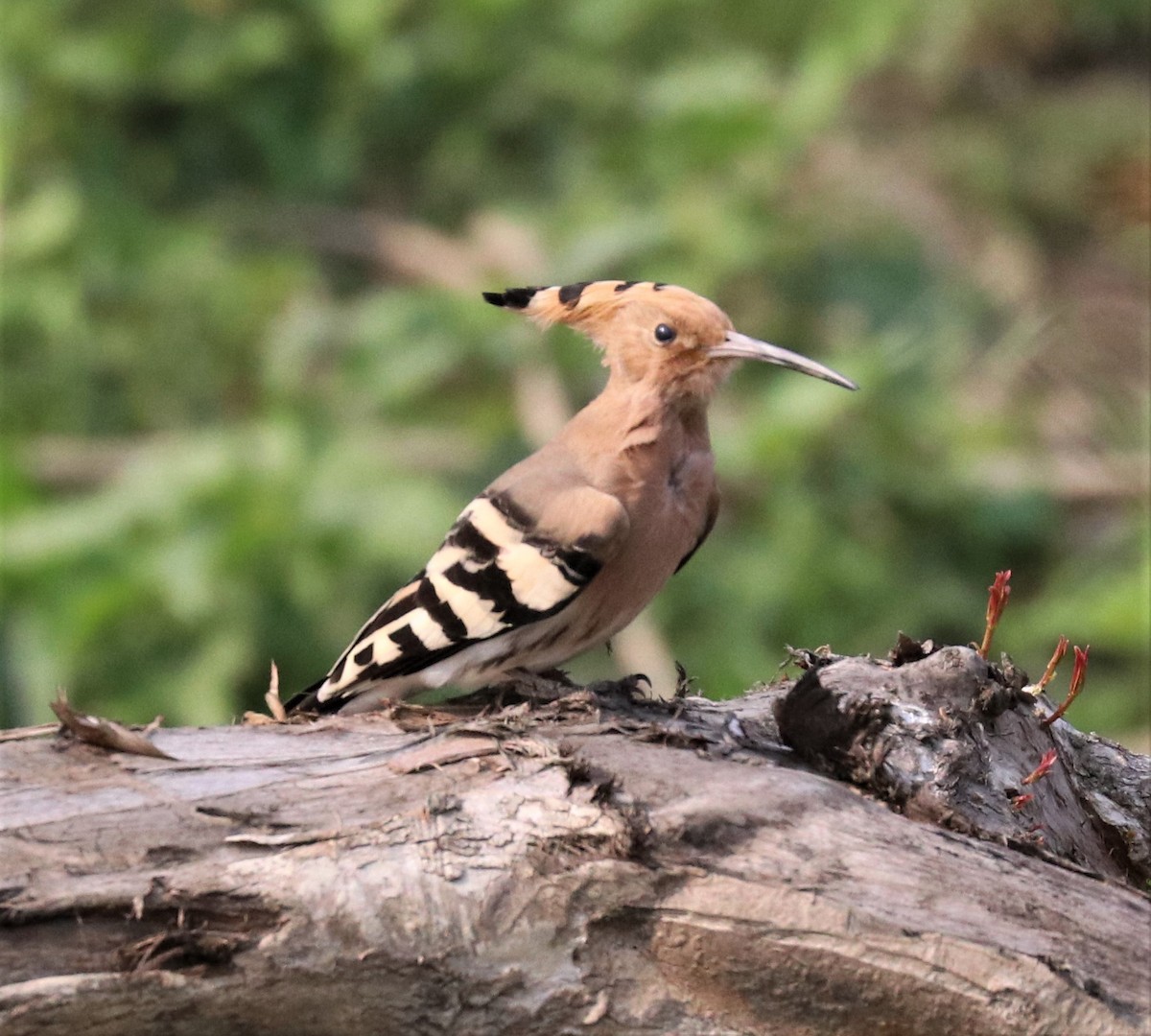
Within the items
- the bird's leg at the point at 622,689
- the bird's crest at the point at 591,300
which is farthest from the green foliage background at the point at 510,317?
the bird's leg at the point at 622,689

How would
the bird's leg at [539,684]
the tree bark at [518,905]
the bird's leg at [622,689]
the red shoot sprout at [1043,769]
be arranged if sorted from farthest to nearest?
the bird's leg at [539,684]
the bird's leg at [622,689]
the red shoot sprout at [1043,769]
the tree bark at [518,905]

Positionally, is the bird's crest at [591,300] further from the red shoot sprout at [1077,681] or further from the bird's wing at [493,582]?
the red shoot sprout at [1077,681]

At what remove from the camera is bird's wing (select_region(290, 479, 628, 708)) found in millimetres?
2059

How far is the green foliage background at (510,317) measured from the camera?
13.7ft

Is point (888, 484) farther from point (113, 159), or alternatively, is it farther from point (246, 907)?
point (246, 907)

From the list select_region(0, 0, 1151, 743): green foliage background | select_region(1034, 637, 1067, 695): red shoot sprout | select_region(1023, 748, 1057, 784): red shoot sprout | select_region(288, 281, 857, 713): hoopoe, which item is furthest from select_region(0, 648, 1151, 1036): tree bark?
select_region(0, 0, 1151, 743): green foliage background

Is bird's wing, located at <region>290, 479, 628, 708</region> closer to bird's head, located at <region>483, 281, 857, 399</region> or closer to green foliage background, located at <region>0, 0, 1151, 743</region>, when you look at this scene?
bird's head, located at <region>483, 281, 857, 399</region>

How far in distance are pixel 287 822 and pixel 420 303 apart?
3.23m

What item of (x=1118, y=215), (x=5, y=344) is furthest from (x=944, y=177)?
(x=5, y=344)

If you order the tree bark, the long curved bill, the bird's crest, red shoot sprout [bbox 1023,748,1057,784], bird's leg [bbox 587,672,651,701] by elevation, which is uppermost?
the bird's crest

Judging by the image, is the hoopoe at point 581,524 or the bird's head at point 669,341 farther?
the bird's head at point 669,341

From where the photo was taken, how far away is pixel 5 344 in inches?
194

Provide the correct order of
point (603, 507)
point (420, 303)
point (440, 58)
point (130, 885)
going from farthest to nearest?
1. point (440, 58)
2. point (420, 303)
3. point (603, 507)
4. point (130, 885)

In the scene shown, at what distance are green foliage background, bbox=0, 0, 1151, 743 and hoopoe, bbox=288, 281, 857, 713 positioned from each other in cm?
172
